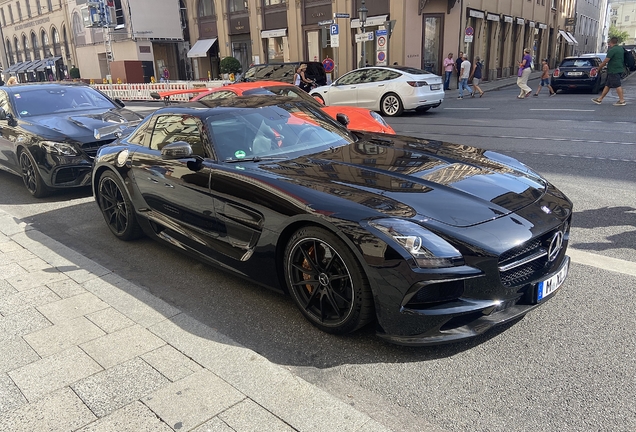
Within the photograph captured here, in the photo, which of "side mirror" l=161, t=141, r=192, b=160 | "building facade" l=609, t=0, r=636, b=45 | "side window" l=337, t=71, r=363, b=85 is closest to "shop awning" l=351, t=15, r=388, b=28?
"side window" l=337, t=71, r=363, b=85

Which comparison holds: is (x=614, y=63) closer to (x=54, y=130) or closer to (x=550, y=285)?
(x=550, y=285)

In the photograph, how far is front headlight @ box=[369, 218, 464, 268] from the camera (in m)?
2.63

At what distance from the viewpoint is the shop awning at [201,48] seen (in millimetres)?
Result: 36938

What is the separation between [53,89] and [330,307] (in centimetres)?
738

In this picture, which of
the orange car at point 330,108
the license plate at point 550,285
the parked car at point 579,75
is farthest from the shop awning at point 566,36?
the license plate at point 550,285

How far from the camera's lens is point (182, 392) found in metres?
2.56

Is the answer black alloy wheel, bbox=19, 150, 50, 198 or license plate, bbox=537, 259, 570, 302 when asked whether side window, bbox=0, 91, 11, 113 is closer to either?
black alloy wheel, bbox=19, 150, 50, 198

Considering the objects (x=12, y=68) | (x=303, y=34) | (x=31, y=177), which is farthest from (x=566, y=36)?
(x=12, y=68)

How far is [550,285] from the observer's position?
2.94m

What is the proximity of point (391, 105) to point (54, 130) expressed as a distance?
10.4m

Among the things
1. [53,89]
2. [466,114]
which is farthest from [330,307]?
[466,114]

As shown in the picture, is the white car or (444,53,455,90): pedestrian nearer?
the white car

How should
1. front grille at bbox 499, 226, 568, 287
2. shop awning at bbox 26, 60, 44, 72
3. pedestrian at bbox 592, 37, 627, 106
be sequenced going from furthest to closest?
shop awning at bbox 26, 60, 44, 72
pedestrian at bbox 592, 37, 627, 106
front grille at bbox 499, 226, 568, 287

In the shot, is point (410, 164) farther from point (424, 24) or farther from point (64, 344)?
point (424, 24)
